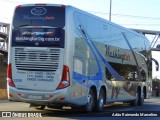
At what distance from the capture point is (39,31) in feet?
50.9

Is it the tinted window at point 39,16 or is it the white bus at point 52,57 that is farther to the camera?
the tinted window at point 39,16

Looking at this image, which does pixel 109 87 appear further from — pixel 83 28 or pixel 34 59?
pixel 34 59

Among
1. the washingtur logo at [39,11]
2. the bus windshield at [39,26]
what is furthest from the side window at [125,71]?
the washingtur logo at [39,11]

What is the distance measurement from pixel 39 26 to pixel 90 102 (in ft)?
12.6

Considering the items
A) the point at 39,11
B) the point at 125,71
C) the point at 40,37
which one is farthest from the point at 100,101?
the point at 39,11

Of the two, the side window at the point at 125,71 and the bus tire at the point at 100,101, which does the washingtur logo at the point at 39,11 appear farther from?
the side window at the point at 125,71

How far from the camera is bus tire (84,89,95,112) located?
661 inches

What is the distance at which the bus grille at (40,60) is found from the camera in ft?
50.2

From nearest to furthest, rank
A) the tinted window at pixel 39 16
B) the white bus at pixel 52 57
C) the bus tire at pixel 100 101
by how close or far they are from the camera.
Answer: the white bus at pixel 52 57
the tinted window at pixel 39 16
the bus tire at pixel 100 101

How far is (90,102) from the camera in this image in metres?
17.1

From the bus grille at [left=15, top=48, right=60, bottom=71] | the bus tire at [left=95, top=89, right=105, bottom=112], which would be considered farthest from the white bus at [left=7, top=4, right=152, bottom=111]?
the bus tire at [left=95, top=89, right=105, bottom=112]

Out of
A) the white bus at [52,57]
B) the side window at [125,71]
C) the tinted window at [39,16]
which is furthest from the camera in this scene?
the side window at [125,71]

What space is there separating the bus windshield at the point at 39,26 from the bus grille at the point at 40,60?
0.29m

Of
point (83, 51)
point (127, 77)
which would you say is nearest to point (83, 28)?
point (83, 51)
